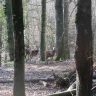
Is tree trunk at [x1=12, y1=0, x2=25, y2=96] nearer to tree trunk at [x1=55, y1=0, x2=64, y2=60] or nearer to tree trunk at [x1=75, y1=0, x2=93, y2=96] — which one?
tree trunk at [x1=75, y1=0, x2=93, y2=96]

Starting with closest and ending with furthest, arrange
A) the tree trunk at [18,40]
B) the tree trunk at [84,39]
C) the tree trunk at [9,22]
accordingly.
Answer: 1. the tree trunk at [84,39]
2. the tree trunk at [18,40]
3. the tree trunk at [9,22]

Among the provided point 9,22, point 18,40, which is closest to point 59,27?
point 9,22

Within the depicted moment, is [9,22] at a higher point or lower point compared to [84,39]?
higher

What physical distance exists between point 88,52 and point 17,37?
2.23 metres

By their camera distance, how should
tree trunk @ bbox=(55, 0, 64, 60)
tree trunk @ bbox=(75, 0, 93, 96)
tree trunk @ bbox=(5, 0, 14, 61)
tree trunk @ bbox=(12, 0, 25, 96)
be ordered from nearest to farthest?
tree trunk @ bbox=(75, 0, 93, 96), tree trunk @ bbox=(12, 0, 25, 96), tree trunk @ bbox=(55, 0, 64, 60), tree trunk @ bbox=(5, 0, 14, 61)

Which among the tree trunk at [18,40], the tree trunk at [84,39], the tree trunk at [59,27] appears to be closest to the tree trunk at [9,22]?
the tree trunk at [59,27]

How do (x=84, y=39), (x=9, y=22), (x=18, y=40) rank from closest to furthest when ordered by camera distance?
(x=84, y=39) → (x=18, y=40) → (x=9, y=22)

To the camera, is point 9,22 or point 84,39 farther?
point 9,22

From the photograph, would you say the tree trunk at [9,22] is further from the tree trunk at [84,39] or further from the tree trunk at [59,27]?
the tree trunk at [84,39]

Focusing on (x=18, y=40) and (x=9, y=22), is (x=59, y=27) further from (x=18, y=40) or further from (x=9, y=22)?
(x=18, y=40)

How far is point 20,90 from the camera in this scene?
23.9 feet

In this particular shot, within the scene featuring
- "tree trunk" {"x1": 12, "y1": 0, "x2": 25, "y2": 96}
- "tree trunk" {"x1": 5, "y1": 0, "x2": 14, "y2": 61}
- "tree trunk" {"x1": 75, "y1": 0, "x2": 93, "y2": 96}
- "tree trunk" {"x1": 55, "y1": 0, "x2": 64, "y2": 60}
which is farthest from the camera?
"tree trunk" {"x1": 5, "y1": 0, "x2": 14, "y2": 61}

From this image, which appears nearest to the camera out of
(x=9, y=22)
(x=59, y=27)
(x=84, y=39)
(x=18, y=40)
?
(x=84, y=39)

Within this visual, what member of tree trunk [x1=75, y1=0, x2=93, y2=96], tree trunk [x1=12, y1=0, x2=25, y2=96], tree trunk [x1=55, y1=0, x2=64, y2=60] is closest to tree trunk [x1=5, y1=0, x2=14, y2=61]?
tree trunk [x1=55, y1=0, x2=64, y2=60]
